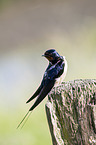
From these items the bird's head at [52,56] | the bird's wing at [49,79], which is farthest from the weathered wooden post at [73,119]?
the bird's head at [52,56]

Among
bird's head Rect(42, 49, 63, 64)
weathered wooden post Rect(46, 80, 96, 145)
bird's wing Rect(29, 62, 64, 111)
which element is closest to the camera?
weathered wooden post Rect(46, 80, 96, 145)

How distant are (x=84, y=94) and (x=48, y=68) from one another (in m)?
1.05

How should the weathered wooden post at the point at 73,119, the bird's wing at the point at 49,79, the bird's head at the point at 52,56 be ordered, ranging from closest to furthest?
the weathered wooden post at the point at 73,119
the bird's wing at the point at 49,79
the bird's head at the point at 52,56

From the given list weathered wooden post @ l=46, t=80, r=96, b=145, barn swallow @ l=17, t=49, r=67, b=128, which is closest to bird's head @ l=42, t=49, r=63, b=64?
barn swallow @ l=17, t=49, r=67, b=128

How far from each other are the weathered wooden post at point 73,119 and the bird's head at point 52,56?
111cm

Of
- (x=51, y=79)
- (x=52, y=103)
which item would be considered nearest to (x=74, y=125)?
(x=52, y=103)

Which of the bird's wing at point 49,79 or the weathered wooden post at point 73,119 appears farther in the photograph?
the bird's wing at point 49,79

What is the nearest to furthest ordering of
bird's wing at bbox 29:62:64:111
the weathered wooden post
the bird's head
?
1. the weathered wooden post
2. bird's wing at bbox 29:62:64:111
3. the bird's head

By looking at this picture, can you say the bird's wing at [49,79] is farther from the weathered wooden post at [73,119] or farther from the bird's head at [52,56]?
the weathered wooden post at [73,119]

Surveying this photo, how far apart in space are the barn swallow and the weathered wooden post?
1.95ft

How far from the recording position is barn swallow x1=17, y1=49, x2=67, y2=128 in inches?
79.7

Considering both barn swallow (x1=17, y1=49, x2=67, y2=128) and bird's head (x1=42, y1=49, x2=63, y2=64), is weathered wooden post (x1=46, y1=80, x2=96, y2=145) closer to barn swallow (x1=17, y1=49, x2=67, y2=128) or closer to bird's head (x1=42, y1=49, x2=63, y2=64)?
barn swallow (x1=17, y1=49, x2=67, y2=128)

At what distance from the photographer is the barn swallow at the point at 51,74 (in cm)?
202

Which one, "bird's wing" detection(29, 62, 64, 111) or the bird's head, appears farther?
the bird's head
